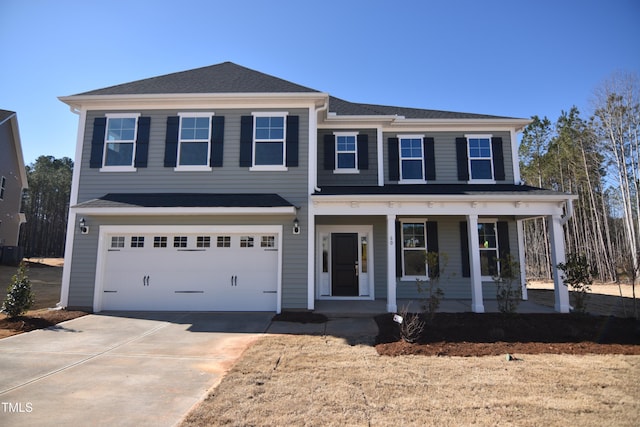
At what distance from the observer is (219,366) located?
4922 mm

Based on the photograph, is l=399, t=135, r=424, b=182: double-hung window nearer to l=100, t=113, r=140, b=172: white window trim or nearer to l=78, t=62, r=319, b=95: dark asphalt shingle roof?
l=78, t=62, r=319, b=95: dark asphalt shingle roof

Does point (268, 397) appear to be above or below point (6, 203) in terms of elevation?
below

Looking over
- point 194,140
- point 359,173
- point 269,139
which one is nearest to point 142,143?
point 194,140

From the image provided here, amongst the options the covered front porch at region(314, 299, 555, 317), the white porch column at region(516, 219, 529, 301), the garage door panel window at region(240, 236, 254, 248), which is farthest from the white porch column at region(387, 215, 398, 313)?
the white porch column at region(516, 219, 529, 301)

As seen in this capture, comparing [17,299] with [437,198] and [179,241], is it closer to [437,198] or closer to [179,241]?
[179,241]

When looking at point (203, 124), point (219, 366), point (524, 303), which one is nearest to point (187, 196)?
point (203, 124)

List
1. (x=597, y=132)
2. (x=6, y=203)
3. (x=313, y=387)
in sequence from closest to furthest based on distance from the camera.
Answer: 1. (x=313, y=387)
2. (x=597, y=132)
3. (x=6, y=203)

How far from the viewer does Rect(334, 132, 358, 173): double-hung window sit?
421 inches

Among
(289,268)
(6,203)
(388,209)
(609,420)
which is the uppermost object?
(6,203)

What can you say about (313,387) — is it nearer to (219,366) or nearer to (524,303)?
(219,366)

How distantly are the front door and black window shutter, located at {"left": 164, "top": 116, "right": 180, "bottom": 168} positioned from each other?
521cm

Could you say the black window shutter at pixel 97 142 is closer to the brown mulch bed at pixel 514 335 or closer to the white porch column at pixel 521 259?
the brown mulch bed at pixel 514 335

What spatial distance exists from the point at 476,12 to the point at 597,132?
1300cm

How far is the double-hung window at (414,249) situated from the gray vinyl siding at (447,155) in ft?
5.31
